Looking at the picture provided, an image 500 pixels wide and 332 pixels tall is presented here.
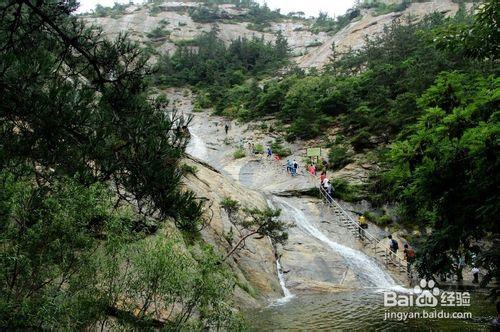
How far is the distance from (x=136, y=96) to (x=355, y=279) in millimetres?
14186

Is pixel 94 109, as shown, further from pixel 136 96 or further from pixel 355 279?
pixel 355 279

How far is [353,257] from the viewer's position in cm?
1867

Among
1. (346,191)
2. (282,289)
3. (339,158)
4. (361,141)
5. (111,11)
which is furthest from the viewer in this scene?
(111,11)

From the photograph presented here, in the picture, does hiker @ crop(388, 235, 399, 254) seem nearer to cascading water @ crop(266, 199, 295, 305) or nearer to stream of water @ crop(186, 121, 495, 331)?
stream of water @ crop(186, 121, 495, 331)

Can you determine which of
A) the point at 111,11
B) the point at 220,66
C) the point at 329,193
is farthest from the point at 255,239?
the point at 111,11

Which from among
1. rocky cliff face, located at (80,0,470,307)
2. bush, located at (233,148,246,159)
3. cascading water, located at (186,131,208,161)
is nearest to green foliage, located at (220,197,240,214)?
rocky cliff face, located at (80,0,470,307)

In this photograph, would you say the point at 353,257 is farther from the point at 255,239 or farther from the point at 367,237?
the point at 255,239

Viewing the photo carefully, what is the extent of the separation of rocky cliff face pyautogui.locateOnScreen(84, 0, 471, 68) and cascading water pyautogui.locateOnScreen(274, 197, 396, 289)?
3889 cm

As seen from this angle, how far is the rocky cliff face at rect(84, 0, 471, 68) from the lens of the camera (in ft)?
202

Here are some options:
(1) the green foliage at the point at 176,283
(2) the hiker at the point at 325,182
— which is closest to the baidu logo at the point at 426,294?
(2) the hiker at the point at 325,182

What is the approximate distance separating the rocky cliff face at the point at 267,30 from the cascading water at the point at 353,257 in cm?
3889

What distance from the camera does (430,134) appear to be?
749 cm

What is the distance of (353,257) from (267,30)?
253 feet

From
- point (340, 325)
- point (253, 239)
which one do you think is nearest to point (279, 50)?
point (253, 239)
